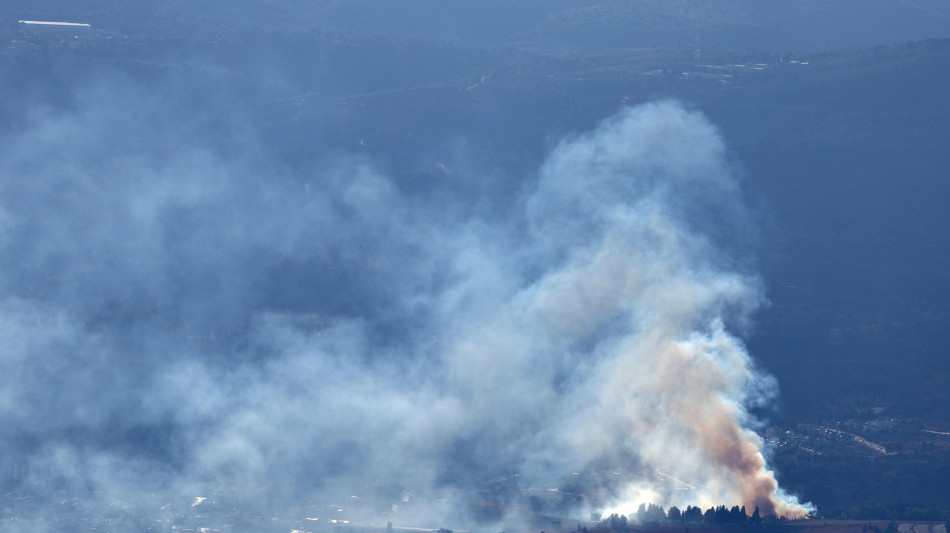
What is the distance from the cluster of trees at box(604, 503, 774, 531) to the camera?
56.0m

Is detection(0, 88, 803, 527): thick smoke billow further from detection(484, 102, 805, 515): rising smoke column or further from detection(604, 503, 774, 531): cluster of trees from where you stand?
detection(604, 503, 774, 531): cluster of trees

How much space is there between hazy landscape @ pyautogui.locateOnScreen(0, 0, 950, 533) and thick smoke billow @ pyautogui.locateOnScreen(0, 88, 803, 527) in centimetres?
20

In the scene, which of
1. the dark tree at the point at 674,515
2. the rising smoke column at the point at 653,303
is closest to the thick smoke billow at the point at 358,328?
the rising smoke column at the point at 653,303

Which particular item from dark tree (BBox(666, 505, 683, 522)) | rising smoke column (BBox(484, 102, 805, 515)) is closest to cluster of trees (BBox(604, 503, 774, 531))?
dark tree (BBox(666, 505, 683, 522))

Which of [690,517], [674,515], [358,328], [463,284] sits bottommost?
[690,517]

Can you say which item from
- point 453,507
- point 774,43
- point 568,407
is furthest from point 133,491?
point 774,43

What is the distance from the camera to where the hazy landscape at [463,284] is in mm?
62812

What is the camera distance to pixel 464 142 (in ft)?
295

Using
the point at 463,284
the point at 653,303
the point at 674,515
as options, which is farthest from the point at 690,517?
the point at 463,284

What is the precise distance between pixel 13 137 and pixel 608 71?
43501mm

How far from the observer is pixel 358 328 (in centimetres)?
7319

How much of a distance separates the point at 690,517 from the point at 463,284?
24427mm

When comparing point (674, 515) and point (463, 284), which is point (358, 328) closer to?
point (463, 284)

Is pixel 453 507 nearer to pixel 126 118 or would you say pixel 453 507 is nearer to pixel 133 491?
pixel 133 491
